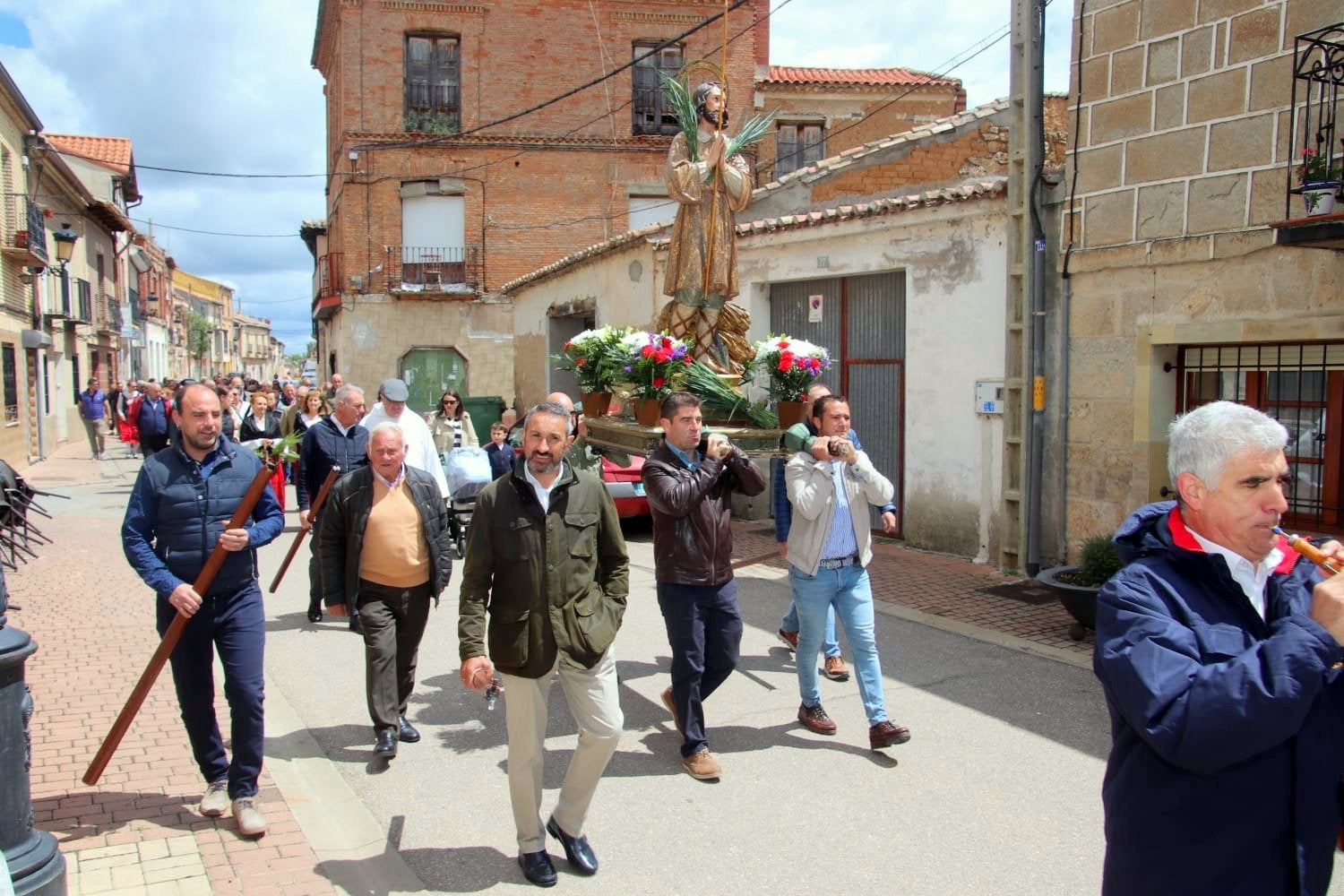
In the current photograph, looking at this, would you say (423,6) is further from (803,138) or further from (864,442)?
(864,442)

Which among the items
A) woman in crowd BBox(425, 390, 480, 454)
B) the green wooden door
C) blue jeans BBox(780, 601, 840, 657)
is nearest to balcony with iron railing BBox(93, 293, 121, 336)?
the green wooden door

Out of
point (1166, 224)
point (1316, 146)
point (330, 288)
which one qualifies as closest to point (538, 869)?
point (1316, 146)

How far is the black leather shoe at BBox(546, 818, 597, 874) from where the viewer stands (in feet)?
13.1

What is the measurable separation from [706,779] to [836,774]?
629mm

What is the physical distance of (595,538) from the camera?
413 centimetres

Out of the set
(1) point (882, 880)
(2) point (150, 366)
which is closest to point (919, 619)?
(1) point (882, 880)

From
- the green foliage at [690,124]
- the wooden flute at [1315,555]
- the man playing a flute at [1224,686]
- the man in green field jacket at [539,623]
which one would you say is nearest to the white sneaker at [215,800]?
the man in green field jacket at [539,623]

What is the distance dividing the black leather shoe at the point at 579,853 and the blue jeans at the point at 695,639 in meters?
1.06

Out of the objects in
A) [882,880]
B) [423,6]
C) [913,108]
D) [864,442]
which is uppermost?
[423,6]

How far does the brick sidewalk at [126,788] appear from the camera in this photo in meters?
3.96

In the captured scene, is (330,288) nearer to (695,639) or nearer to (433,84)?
(433,84)

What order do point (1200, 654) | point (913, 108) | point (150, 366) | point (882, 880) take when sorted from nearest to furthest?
point (1200, 654), point (882, 880), point (913, 108), point (150, 366)

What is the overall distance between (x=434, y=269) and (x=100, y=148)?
16489 mm

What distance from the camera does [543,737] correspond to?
397cm
